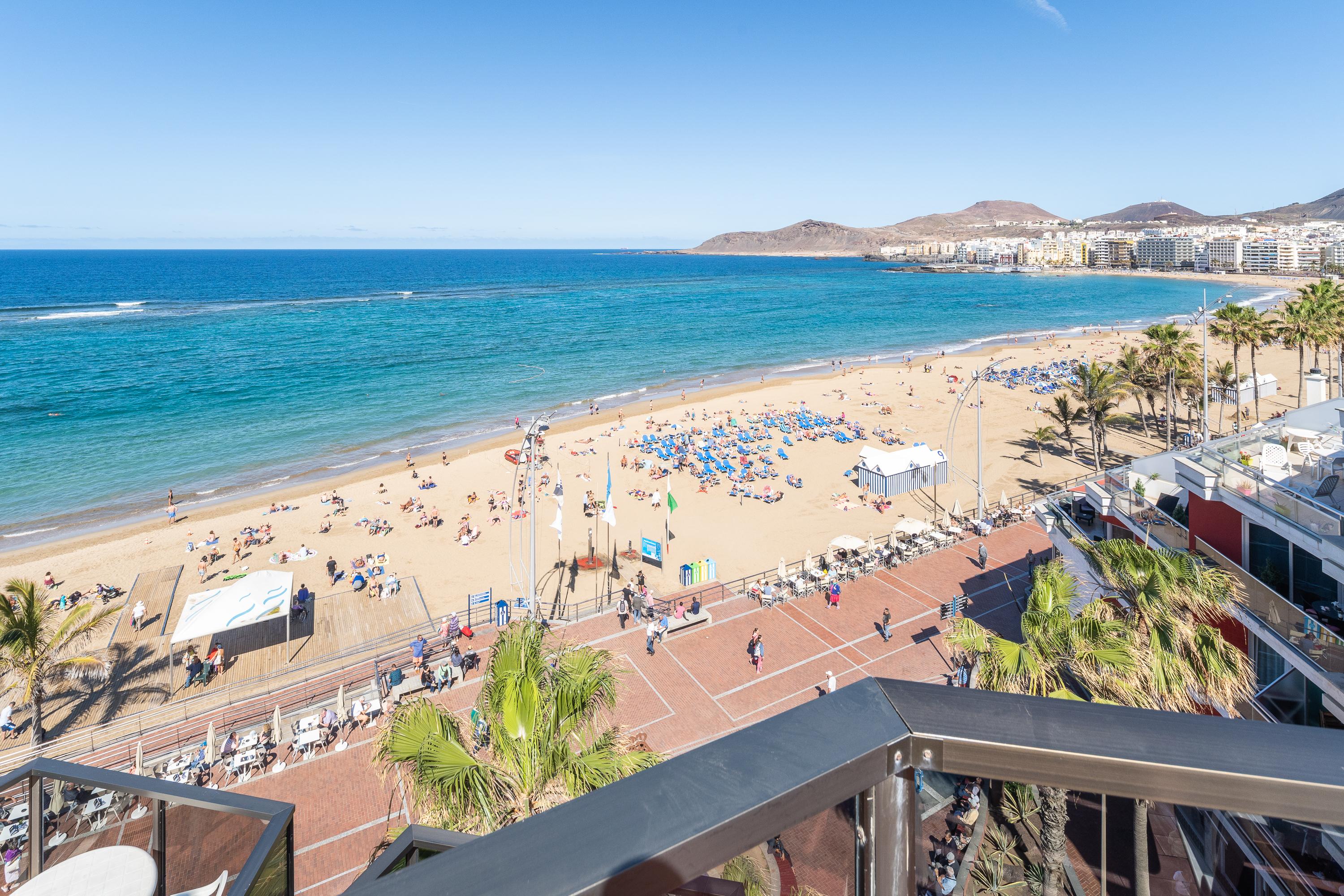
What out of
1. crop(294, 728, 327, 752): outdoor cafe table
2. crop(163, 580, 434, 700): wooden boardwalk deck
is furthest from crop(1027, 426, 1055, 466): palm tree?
crop(294, 728, 327, 752): outdoor cafe table

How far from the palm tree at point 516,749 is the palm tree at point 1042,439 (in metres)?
31.9

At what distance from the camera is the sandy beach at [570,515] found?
24.6 metres

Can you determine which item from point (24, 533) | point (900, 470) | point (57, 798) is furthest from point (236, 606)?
A: point (900, 470)

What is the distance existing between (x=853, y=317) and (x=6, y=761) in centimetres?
9240

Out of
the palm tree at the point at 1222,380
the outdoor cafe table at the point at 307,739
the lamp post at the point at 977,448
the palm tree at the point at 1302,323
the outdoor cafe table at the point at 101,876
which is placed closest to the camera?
the outdoor cafe table at the point at 101,876

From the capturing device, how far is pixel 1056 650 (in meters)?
9.09

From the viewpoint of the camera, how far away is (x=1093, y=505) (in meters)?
15.8

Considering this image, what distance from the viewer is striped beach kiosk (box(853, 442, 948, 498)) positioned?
29.3 m

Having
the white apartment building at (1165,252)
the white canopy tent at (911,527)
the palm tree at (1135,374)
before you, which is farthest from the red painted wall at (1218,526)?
the white apartment building at (1165,252)

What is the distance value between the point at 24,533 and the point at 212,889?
3774 centimetres

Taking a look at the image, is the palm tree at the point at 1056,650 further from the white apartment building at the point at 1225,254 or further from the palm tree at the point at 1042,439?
the white apartment building at the point at 1225,254

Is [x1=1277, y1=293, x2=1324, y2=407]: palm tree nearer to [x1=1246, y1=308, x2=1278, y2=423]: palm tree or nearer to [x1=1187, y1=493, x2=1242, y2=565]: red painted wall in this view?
[x1=1246, y1=308, x2=1278, y2=423]: palm tree

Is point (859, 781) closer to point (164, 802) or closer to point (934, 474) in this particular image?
point (164, 802)

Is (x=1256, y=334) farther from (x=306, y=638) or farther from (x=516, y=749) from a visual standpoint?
(x=306, y=638)
